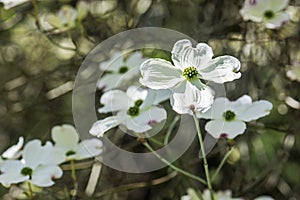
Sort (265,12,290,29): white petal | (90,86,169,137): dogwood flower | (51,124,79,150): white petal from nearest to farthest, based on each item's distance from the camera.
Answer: (90,86,169,137): dogwood flower
(51,124,79,150): white petal
(265,12,290,29): white petal

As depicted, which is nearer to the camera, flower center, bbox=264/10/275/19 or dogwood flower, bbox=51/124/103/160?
dogwood flower, bbox=51/124/103/160

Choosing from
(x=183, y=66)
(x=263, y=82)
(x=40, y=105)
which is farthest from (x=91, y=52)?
(x=183, y=66)

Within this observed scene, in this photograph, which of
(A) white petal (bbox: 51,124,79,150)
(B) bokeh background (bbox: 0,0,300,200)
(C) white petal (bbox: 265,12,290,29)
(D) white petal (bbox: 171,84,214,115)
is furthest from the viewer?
(B) bokeh background (bbox: 0,0,300,200)

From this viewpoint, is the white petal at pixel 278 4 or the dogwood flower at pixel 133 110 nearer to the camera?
the dogwood flower at pixel 133 110

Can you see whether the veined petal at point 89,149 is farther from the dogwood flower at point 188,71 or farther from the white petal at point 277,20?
the white petal at point 277,20

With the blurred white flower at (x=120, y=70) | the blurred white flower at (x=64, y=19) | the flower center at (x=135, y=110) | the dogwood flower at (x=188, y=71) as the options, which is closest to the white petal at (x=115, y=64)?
the blurred white flower at (x=120, y=70)

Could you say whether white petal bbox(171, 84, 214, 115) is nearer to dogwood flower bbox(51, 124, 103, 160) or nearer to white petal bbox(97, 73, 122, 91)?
dogwood flower bbox(51, 124, 103, 160)

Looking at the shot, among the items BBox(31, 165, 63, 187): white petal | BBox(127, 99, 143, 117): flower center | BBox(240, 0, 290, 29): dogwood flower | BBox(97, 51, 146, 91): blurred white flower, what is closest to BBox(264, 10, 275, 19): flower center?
BBox(240, 0, 290, 29): dogwood flower
